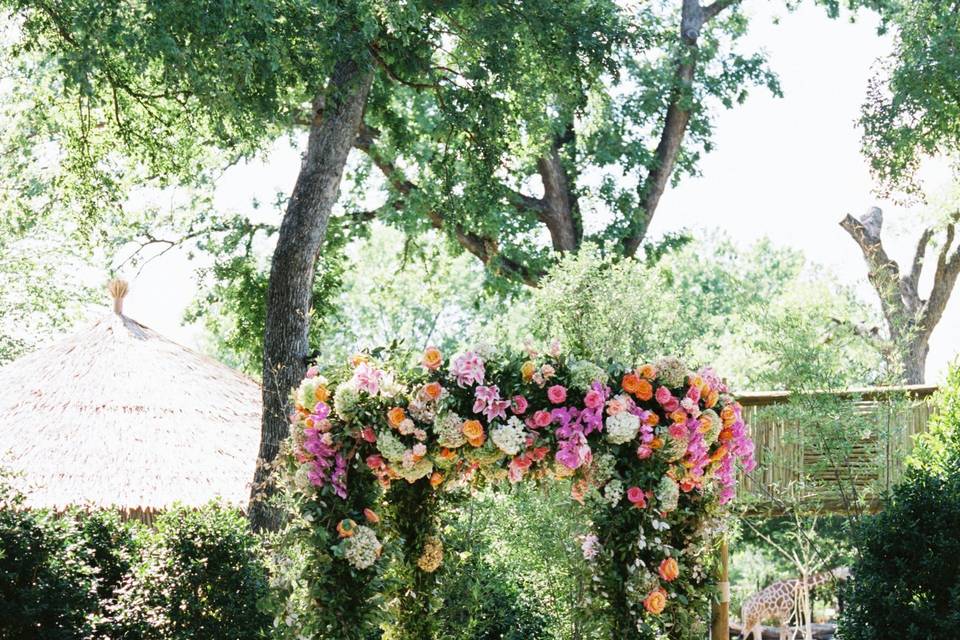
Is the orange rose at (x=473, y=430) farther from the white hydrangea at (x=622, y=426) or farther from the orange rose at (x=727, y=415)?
the orange rose at (x=727, y=415)

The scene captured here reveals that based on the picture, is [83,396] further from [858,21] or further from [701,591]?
[858,21]

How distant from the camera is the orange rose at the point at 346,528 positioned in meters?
5.46

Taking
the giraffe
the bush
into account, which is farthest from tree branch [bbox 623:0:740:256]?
the bush

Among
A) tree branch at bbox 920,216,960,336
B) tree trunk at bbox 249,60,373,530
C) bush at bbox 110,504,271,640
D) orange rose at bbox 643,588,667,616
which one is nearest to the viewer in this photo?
orange rose at bbox 643,588,667,616

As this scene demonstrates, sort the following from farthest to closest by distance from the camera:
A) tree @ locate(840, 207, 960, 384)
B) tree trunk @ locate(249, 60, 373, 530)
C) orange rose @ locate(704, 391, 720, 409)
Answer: tree @ locate(840, 207, 960, 384), tree trunk @ locate(249, 60, 373, 530), orange rose @ locate(704, 391, 720, 409)

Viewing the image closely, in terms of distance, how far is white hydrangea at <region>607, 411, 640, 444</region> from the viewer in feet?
17.4

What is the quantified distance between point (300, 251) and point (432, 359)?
4.17m

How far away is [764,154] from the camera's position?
25125 millimetres

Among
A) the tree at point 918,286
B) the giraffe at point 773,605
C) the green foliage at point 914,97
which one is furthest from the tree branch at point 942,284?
the giraffe at point 773,605

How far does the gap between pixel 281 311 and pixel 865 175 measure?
319 inches

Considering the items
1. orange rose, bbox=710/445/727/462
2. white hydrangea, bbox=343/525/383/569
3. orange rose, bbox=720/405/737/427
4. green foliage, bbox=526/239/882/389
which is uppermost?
green foliage, bbox=526/239/882/389

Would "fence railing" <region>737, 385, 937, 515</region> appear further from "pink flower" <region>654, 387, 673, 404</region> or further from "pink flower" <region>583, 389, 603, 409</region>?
"pink flower" <region>583, 389, 603, 409</region>

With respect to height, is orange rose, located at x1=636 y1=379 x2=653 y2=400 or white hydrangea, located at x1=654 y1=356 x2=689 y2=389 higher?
white hydrangea, located at x1=654 y1=356 x2=689 y2=389

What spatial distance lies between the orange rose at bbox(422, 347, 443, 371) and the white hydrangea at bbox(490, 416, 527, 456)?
0.48 m
